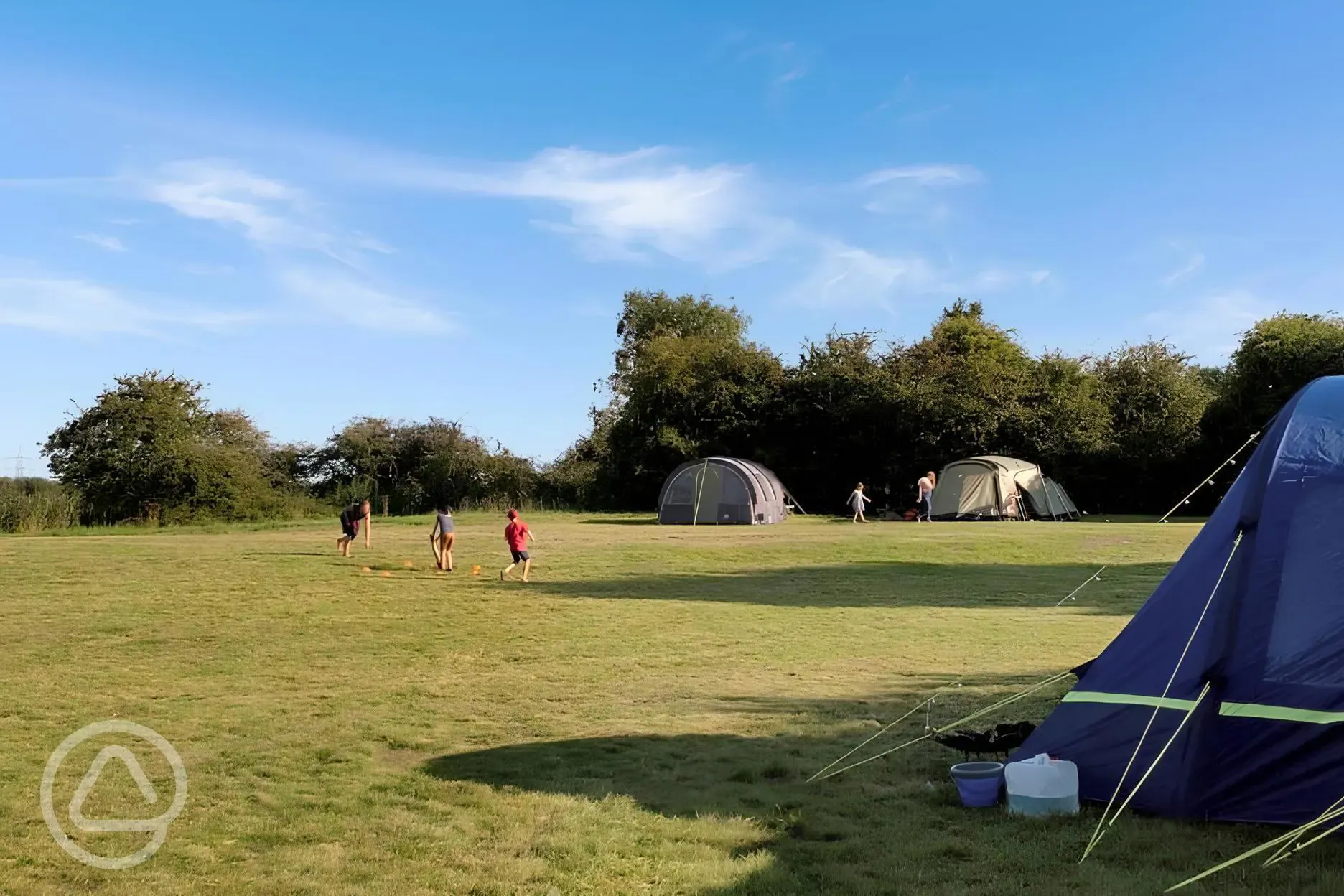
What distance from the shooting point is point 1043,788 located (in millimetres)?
5836

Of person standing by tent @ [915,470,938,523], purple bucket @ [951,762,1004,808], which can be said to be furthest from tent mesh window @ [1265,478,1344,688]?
person standing by tent @ [915,470,938,523]

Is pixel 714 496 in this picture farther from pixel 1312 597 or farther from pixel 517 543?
pixel 1312 597

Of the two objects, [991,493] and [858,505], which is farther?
[858,505]

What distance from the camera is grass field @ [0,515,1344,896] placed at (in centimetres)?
512

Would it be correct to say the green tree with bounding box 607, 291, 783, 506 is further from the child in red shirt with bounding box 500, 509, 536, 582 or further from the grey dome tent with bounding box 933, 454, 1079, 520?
the child in red shirt with bounding box 500, 509, 536, 582

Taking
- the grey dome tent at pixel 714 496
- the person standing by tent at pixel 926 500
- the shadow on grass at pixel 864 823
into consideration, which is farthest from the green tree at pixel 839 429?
the shadow on grass at pixel 864 823

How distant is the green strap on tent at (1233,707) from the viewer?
5.54 metres

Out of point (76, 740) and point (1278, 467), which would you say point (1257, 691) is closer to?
point (1278, 467)

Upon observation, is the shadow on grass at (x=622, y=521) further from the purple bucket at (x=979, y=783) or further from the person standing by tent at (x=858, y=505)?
the purple bucket at (x=979, y=783)

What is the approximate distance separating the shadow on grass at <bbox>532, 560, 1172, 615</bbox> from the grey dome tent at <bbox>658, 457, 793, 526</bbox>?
11.0 metres

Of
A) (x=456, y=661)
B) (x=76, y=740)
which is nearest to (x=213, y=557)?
(x=456, y=661)

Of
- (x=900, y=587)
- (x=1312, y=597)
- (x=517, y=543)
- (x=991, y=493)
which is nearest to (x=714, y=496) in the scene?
(x=991, y=493)

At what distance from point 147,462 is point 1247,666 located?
3784 cm

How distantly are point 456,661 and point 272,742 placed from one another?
3438 mm
